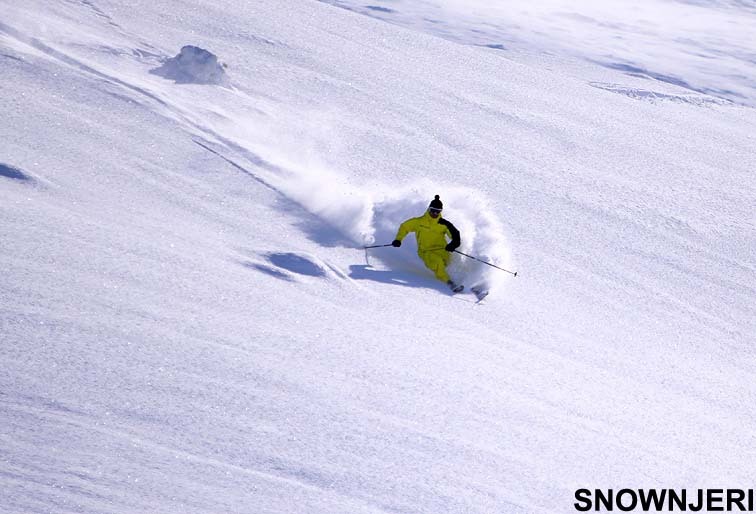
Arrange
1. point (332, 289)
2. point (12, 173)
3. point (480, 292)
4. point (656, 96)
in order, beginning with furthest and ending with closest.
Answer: point (656, 96), point (480, 292), point (12, 173), point (332, 289)

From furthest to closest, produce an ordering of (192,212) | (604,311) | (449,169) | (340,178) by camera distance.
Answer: (449,169) < (340,178) < (604,311) < (192,212)

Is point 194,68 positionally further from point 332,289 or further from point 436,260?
point 332,289

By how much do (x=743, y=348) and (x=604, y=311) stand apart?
4.89ft

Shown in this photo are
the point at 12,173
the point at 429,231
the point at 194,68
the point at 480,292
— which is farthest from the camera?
the point at 194,68

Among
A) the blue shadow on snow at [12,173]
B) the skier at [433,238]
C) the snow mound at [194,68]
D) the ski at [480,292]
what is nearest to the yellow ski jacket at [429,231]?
the skier at [433,238]

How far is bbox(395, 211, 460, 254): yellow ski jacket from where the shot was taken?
852 centimetres

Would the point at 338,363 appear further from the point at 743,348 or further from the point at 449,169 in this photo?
the point at 449,169

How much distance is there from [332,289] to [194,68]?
7067 mm

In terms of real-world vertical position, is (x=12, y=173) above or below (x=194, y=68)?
below

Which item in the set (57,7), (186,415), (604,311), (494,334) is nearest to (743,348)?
(604,311)

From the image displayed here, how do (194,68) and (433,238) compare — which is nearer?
(433,238)

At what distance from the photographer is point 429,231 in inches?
336

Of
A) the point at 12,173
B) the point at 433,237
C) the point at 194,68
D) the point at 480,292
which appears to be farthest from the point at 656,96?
the point at 12,173

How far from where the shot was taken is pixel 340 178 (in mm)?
10758
